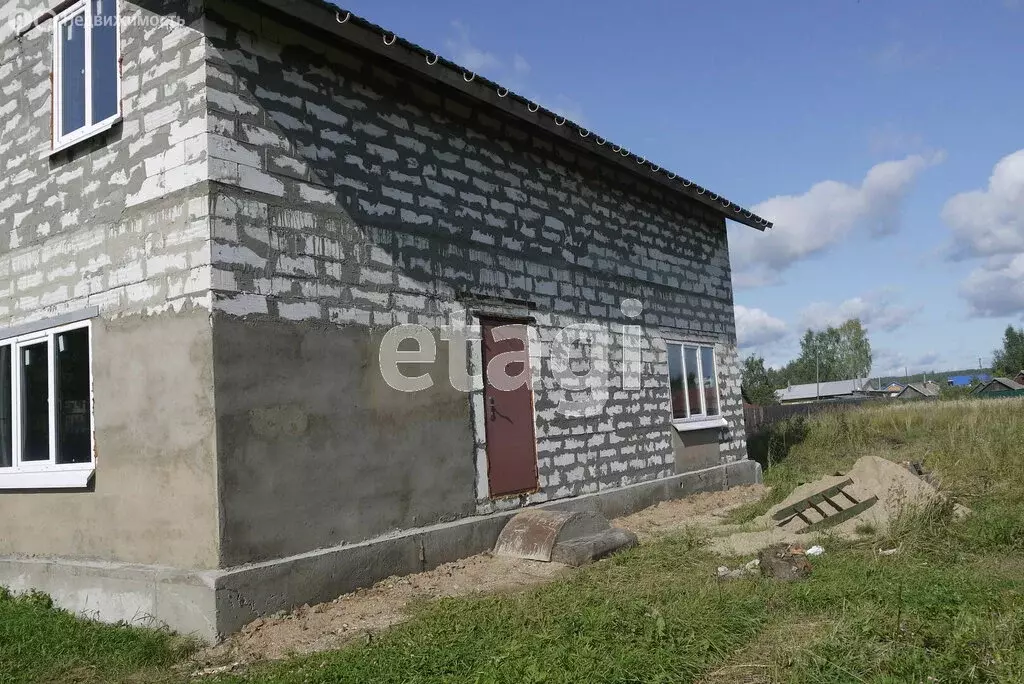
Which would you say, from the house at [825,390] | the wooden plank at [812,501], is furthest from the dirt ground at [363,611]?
the house at [825,390]

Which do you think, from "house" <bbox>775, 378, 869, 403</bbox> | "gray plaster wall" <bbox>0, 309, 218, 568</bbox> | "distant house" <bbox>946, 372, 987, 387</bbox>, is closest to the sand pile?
"gray plaster wall" <bbox>0, 309, 218, 568</bbox>

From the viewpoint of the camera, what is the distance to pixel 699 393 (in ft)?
39.3

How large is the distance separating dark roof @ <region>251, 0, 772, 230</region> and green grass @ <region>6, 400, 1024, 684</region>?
4.46m

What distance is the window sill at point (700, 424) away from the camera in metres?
11.0

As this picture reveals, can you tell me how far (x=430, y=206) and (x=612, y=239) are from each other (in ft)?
11.7

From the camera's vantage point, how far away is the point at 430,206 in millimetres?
7410

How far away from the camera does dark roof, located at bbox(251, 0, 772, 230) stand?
5996 millimetres

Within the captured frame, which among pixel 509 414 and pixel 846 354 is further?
pixel 846 354

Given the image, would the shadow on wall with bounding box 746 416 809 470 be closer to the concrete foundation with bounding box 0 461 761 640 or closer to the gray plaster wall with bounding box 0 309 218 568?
the concrete foundation with bounding box 0 461 761 640

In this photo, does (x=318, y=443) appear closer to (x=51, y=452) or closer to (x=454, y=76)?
(x=51, y=452)

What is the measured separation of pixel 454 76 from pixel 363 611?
15.4ft

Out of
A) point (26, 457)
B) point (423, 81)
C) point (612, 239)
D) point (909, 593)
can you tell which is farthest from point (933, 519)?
point (26, 457)

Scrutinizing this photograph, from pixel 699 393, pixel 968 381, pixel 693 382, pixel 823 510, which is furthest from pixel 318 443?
pixel 968 381

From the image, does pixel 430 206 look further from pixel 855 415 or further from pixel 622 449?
pixel 855 415
